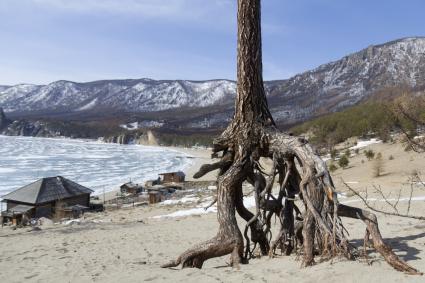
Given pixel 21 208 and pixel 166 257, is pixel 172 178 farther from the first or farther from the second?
pixel 166 257

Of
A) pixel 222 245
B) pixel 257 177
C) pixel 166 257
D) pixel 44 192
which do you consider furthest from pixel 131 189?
pixel 222 245

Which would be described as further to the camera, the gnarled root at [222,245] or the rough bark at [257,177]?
the gnarled root at [222,245]

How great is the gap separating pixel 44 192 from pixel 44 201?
788mm

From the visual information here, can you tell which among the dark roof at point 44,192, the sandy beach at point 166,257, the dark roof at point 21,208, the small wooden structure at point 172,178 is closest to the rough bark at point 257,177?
the sandy beach at point 166,257

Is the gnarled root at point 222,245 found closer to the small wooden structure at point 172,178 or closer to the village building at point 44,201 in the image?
the village building at point 44,201

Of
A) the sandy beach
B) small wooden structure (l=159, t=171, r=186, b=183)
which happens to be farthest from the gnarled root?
small wooden structure (l=159, t=171, r=186, b=183)

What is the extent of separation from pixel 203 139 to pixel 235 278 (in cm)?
A: 14349

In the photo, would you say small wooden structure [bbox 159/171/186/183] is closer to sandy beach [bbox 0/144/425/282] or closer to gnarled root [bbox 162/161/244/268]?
sandy beach [bbox 0/144/425/282]

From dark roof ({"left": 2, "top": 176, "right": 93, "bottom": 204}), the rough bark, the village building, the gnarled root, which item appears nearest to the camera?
the rough bark

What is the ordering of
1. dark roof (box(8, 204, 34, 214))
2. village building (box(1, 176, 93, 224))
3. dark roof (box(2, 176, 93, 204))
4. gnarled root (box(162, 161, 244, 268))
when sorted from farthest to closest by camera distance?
dark roof (box(2, 176, 93, 204)) < village building (box(1, 176, 93, 224)) < dark roof (box(8, 204, 34, 214)) < gnarled root (box(162, 161, 244, 268))

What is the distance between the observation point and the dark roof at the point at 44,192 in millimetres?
28047

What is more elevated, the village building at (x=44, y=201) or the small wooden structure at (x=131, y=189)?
the village building at (x=44, y=201)

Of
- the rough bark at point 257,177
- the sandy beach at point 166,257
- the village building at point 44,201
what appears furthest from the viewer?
the village building at point 44,201

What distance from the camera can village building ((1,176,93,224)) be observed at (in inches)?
1065
